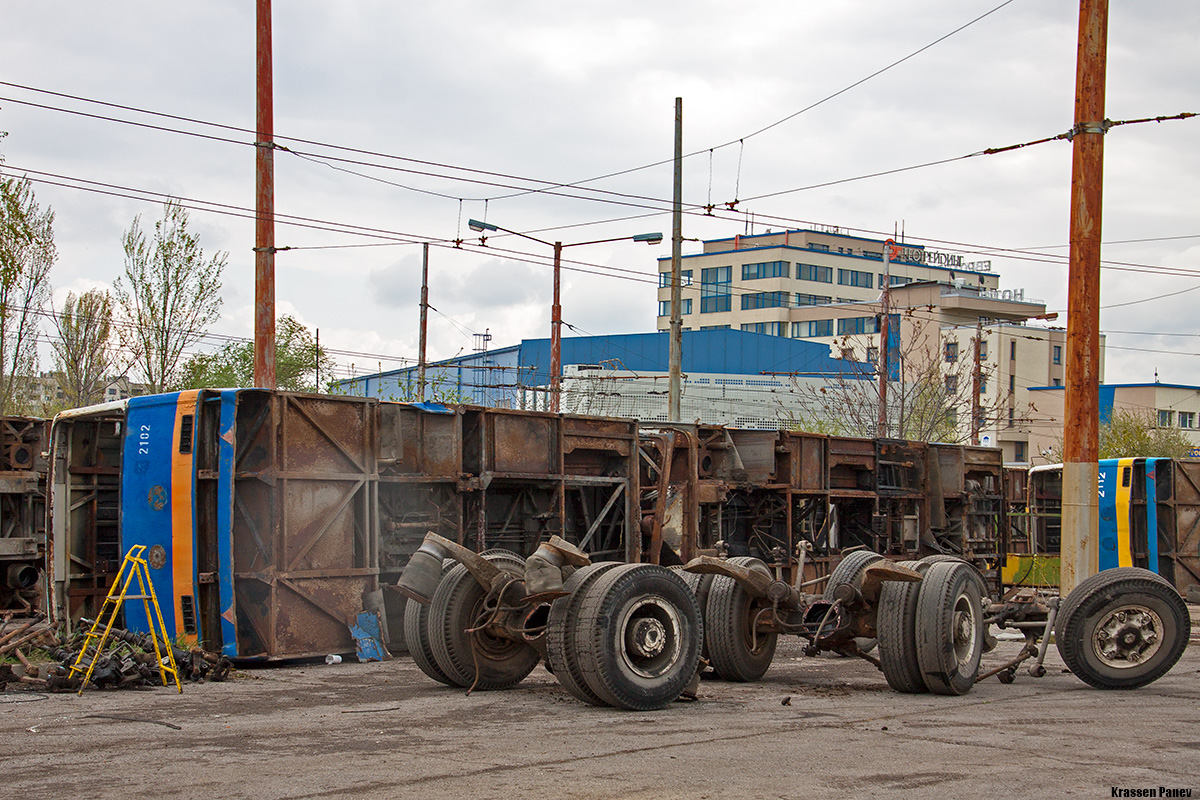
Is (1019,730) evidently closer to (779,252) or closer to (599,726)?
(599,726)

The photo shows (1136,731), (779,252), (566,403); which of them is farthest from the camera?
(779,252)

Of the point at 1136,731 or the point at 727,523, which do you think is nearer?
the point at 1136,731

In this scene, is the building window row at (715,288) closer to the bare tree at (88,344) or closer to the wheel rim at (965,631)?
the bare tree at (88,344)

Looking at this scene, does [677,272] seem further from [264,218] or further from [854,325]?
[854,325]

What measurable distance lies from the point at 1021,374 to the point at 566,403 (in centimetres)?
3712

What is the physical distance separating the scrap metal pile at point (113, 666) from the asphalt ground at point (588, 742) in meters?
0.23

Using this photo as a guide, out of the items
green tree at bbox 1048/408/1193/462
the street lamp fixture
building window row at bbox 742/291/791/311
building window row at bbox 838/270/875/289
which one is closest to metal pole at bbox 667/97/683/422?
the street lamp fixture

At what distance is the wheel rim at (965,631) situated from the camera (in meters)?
10.6

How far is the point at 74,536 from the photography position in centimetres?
1462

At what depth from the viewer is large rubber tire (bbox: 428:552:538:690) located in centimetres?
1056

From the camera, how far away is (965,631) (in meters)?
10.7

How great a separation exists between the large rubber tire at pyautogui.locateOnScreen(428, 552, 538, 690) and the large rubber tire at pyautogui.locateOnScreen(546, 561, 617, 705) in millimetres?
1232

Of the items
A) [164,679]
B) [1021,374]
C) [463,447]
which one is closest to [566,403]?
[1021,374]

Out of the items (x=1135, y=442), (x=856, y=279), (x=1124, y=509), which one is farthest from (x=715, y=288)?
(x=1124, y=509)
